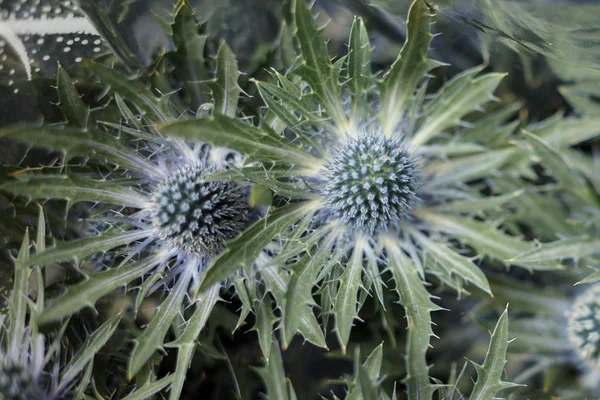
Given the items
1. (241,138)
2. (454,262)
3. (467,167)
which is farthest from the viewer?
(467,167)

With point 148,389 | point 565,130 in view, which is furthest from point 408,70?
point 148,389

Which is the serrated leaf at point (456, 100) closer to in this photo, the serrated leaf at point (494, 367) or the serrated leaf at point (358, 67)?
the serrated leaf at point (358, 67)

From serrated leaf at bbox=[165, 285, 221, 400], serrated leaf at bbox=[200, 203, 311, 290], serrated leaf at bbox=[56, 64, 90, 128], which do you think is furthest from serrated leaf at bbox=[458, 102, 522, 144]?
serrated leaf at bbox=[56, 64, 90, 128]

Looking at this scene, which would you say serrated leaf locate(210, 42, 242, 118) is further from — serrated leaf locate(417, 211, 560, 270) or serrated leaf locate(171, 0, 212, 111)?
serrated leaf locate(417, 211, 560, 270)

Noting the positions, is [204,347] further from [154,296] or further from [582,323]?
[582,323]

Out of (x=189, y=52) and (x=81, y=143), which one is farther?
(x=189, y=52)

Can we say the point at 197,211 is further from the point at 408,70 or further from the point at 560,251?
the point at 560,251

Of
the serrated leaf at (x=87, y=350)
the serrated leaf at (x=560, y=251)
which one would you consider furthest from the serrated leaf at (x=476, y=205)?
the serrated leaf at (x=87, y=350)
